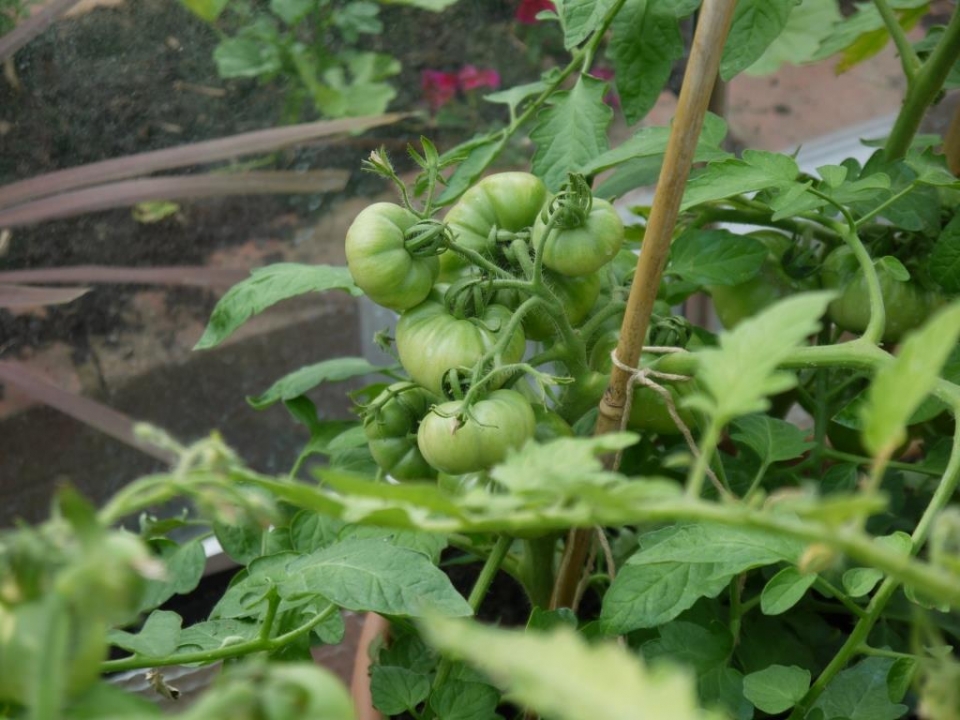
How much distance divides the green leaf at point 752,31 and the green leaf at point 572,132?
0.08 m

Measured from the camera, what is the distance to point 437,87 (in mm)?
1083

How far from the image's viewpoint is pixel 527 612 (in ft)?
2.60

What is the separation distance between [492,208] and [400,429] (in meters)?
0.14

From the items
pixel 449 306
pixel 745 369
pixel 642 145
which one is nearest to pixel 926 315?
pixel 642 145

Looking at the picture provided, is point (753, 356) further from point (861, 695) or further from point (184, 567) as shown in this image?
point (184, 567)

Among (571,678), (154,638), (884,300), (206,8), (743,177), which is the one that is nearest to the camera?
(571,678)

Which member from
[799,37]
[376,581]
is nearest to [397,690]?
[376,581]

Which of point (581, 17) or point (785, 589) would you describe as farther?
point (581, 17)

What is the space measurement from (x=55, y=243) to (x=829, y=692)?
77 cm

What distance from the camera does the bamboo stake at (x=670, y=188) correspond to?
41 centimetres

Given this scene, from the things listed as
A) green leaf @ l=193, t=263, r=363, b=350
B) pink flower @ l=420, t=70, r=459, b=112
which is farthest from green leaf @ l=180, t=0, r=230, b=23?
green leaf @ l=193, t=263, r=363, b=350

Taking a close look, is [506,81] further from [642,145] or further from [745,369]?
[745,369]

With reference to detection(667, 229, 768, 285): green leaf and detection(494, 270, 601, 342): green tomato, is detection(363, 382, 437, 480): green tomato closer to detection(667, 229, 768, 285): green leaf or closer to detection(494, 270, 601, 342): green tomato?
detection(494, 270, 601, 342): green tomato

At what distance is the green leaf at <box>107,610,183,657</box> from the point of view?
0.40 m
